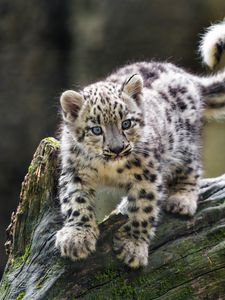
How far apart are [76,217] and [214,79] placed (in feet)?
7.03

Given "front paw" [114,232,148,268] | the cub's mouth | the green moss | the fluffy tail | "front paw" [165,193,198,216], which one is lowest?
the green moss

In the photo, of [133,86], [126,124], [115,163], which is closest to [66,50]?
[133,86]

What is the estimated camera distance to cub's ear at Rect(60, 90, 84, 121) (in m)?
5.68

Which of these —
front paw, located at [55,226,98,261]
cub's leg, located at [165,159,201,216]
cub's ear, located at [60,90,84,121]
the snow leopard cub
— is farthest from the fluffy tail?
front paw, located at [55,226,98,261]

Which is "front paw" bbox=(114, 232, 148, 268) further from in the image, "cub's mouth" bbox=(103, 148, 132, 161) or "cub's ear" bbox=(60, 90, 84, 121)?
"cub's ear" bbox=(60, 90, 84, 121)

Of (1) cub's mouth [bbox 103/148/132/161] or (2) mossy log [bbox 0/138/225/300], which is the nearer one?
(1) cub's mouth [bbox 103/148/132/161]

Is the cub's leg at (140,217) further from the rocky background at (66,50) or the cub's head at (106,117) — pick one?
the rocky background at (66,50)

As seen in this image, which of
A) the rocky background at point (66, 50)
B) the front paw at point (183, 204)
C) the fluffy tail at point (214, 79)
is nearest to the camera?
the front paw at point (183, 204)

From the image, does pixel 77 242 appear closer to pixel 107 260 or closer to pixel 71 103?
pixel 107 260

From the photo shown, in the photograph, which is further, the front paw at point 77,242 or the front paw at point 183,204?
the front paw at point 183,204

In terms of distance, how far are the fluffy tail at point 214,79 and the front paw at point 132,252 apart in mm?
1816

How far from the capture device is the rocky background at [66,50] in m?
11.3

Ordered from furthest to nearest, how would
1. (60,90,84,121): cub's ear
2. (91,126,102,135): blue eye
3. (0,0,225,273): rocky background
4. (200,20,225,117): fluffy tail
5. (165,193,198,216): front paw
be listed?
1. (0,0,225,273): rocky background
2. (200,20,225,117): fluffy tail
3. (165,193,198,216): front paw
4. (60,90,84,121): cub's ear
5. (91,126,102,135): blue eye

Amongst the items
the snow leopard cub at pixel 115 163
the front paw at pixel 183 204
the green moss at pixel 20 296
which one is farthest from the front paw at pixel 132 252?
the green moss at pixel 20 296
